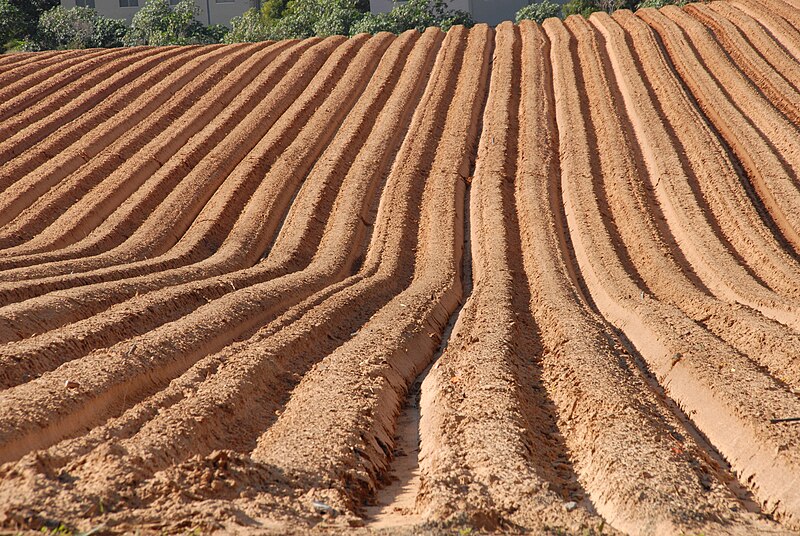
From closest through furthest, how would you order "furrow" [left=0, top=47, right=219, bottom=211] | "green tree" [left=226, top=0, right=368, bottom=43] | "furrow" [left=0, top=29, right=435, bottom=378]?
1. "furrow" [left=0, top=29, right=435, bottom=378]
2. "furrow" [left=0, top=47, right=219, bottom=211]
3. "green tree" [left=226, top=0, right=368, bottom=43]

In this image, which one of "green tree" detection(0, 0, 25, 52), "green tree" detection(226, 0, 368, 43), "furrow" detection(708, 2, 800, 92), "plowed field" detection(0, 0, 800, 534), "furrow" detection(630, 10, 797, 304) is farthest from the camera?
"green tree" detection(0, 0, 25, 52)

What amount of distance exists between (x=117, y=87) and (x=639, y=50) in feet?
48.7

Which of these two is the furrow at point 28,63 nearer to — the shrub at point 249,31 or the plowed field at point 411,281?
the plowed field at point 411,281

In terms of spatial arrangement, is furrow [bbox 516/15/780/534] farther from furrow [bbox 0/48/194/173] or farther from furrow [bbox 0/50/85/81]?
furrow [bbox 0/50/85/81]

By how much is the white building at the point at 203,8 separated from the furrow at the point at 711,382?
4116 centimetres

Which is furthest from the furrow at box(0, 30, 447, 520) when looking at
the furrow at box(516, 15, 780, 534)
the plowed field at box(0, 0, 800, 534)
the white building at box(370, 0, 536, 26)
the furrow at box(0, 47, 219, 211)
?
the white building at box(370, 0, 536, 26)

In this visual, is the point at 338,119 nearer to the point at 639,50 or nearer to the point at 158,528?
the point at 639,50

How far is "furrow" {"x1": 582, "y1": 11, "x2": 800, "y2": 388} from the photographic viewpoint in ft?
30.7

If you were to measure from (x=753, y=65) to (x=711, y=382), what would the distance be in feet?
60.4

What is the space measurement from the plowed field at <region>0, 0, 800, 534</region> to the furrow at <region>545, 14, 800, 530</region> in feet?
0.14

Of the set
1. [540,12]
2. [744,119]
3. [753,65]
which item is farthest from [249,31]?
[744,119]

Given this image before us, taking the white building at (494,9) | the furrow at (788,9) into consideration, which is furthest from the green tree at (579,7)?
the furrow at (788,9)

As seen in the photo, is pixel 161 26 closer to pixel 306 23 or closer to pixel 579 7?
pixel 306 23

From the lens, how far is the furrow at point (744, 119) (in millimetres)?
16562
